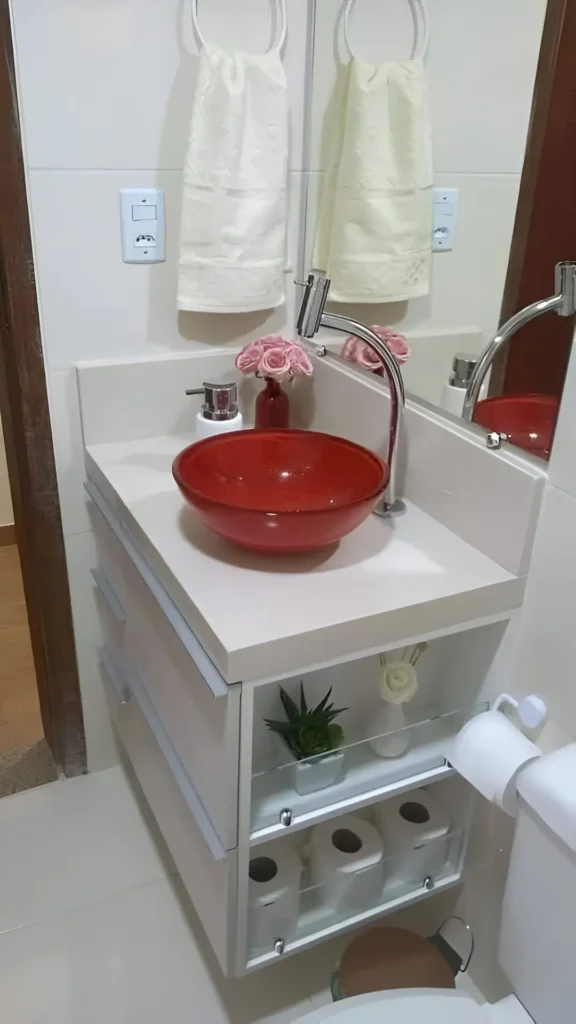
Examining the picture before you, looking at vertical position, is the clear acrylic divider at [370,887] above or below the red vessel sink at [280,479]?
below

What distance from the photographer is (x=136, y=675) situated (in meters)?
1.44

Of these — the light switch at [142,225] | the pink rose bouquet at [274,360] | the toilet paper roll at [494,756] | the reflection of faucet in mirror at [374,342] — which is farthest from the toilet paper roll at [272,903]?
the light switch at [142,225]

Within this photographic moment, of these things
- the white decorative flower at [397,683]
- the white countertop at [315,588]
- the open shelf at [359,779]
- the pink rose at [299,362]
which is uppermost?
the pink rose at [299,362]

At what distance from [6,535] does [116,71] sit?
76.1 inches

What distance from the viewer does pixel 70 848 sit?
1.66 m

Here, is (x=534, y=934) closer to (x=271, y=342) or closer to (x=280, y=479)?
(x=280, y=479)

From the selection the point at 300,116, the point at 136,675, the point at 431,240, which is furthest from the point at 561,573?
the point at 300,116

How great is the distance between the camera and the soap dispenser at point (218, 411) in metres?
1.41

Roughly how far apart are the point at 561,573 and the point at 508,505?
0.12 metres

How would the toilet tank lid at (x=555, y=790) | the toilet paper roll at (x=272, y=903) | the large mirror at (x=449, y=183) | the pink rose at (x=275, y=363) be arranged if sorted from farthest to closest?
the pink rose at (x=275, y=363), the toilet paper roll at (x=272, y=903), the large mirror at (x=449, y=183), the toilet tank lid at (x=555, y=790)

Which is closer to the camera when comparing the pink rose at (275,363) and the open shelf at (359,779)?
the open shelf at (359,779)

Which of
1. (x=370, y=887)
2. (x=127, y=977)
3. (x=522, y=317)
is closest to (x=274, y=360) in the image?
(x=522, y=317)

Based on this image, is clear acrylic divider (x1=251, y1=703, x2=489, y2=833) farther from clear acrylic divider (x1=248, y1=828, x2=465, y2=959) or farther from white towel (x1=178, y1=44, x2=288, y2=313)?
white towel (x1=178, y1=44, x2=288, y2=313)

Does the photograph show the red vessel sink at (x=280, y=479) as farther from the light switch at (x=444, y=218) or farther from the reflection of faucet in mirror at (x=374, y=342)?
the light switch at (x=444, y=218)
